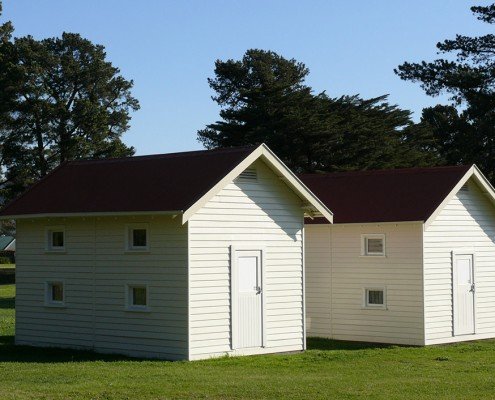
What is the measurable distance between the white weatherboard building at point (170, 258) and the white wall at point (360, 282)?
11.8 ft

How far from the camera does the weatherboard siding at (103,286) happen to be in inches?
987

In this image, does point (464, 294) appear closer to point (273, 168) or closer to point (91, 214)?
point (273, 168)

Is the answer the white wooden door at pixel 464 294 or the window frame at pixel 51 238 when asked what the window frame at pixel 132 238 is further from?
the white wooden door at pixel 464 294

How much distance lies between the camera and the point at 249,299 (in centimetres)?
2616

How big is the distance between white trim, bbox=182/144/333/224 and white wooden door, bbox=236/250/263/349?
198 centimetres

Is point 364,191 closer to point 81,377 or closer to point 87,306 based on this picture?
point 87,306

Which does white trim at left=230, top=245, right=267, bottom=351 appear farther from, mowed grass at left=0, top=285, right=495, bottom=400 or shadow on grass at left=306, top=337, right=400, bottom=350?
shadow on grass at left=306, top=337, right=400, bottom=350

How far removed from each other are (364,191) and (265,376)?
460 inches

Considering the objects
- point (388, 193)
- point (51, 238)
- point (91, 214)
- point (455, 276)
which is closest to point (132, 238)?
point (91, 214)

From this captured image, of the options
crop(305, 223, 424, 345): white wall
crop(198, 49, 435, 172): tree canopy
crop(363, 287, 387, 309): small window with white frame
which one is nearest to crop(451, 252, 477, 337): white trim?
crop(305, 223, 424, 345): white wall

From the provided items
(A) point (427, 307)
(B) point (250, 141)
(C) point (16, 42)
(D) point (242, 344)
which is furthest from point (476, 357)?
(C) point (16, 42)

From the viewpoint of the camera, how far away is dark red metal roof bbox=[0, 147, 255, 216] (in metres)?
25.5

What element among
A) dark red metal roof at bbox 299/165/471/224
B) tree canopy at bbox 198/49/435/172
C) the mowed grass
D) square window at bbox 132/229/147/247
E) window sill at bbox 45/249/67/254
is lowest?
the mowed grass

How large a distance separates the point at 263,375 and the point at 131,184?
739 centimetres
